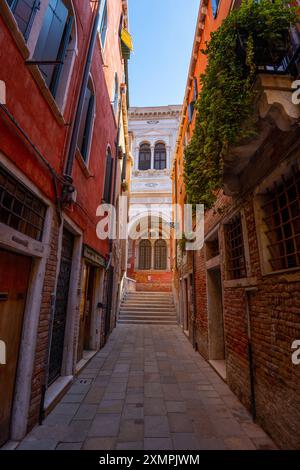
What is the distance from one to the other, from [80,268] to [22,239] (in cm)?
249

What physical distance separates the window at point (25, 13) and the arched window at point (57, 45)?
1.21ft

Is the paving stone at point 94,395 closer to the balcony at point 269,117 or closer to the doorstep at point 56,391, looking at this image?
the doorstep at point 56,391

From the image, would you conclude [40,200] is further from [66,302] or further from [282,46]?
[282,46]

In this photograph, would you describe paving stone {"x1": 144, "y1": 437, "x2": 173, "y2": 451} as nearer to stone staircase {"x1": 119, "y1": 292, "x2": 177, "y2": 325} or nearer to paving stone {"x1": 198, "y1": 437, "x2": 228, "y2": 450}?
paving stone {"x1": 198, "y1": 437, "x2": 228, "y2": 450}

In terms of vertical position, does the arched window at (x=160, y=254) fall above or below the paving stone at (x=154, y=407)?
above

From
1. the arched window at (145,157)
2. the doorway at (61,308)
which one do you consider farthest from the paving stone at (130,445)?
the arched window at (145,157)

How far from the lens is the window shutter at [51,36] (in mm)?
3340

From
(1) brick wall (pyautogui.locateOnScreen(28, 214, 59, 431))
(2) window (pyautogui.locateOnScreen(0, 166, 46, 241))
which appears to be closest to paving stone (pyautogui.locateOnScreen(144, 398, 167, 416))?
(1) brick wall (pyautogui.locateOnScreen(28, 214, 59, 431))

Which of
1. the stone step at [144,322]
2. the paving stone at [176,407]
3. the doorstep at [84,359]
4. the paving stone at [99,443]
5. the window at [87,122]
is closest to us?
the paving stone at [99,443]

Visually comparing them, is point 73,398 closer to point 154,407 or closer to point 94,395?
point 94,395

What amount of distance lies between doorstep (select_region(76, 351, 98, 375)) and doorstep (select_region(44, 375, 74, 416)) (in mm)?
606

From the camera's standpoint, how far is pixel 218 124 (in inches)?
114

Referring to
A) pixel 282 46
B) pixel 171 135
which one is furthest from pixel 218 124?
pixel 171 135

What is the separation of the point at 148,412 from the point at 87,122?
6.19 m
